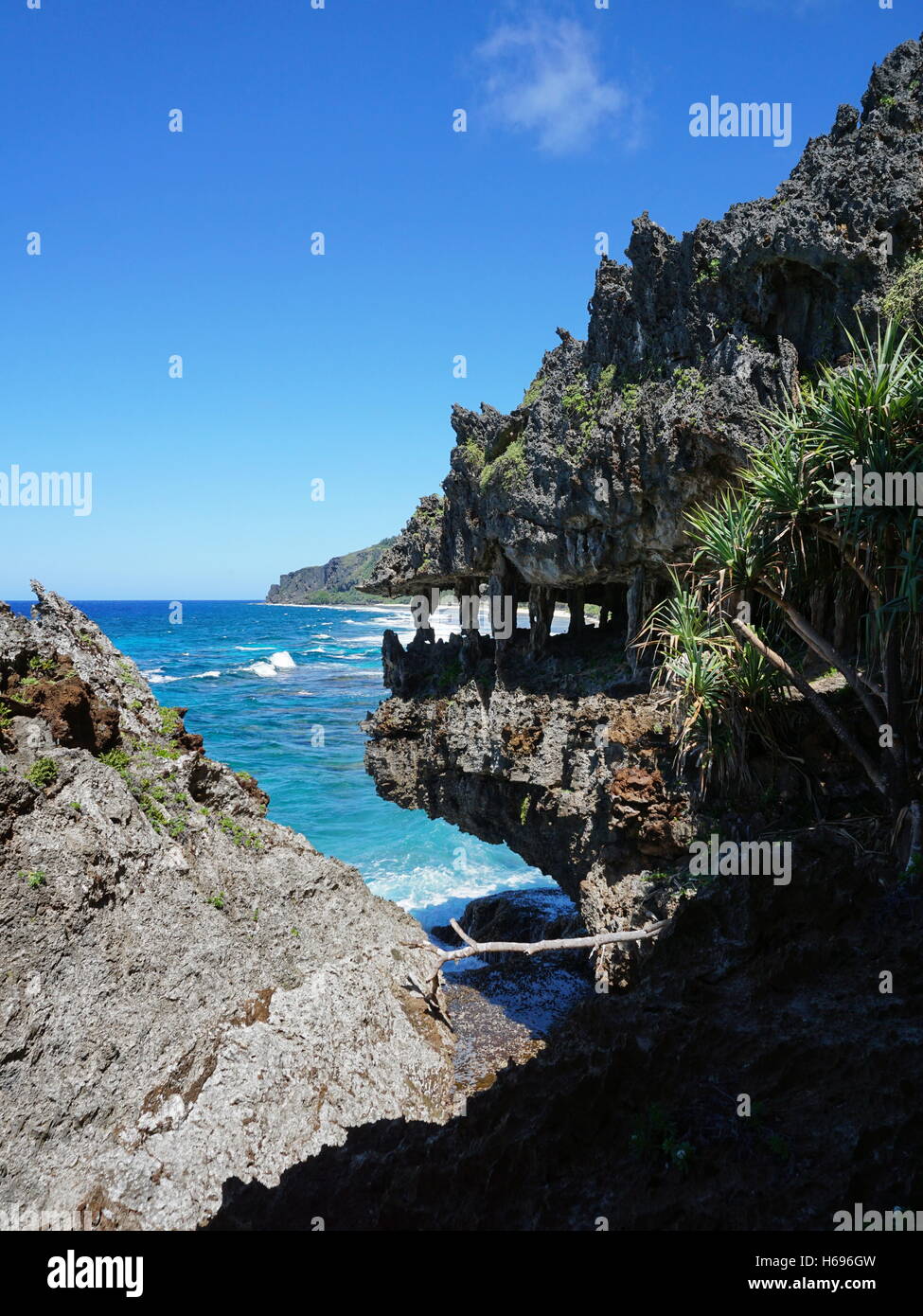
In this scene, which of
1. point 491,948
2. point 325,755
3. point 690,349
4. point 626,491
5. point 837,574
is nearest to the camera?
point 491,948

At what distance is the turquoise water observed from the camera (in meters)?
22.8

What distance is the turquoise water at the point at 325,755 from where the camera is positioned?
2281 cm

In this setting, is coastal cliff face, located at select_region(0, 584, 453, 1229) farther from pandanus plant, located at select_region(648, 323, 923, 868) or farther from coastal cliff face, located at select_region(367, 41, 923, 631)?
coastal cliff face, located at select_region(367, 41, 923, 631)

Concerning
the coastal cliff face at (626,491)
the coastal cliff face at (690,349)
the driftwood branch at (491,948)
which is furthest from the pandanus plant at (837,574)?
the driftwood branch at (491,948)

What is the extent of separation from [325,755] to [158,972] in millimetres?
28552

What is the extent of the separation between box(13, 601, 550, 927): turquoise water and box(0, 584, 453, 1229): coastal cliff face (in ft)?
38.7

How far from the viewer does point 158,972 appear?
624 centimetres

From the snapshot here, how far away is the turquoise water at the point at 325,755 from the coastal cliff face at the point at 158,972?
38.7 feet

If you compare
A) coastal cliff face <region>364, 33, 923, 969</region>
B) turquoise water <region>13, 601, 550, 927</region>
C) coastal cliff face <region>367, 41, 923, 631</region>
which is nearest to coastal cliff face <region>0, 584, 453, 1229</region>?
coastal cliff face <region>364, 33, 923, 969</region>

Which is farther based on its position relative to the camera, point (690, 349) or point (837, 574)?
point (690, 349)

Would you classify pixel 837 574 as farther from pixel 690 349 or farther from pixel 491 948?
pixel 491 948

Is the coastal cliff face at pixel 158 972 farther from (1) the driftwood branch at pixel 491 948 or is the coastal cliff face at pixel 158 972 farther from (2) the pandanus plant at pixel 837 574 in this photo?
(2) the pandanus plant at pixel 837 574

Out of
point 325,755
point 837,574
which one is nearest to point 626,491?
point 837,574

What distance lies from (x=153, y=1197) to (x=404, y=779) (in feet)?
35.4
